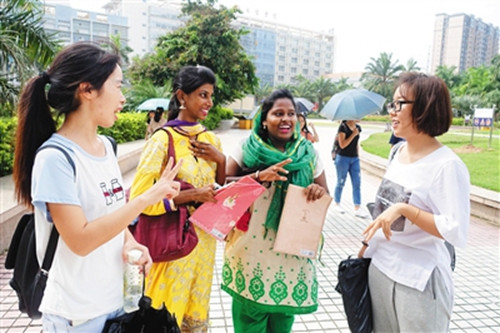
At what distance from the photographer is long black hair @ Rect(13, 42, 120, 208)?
46.6 inches

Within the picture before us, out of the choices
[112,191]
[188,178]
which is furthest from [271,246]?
[112,191]

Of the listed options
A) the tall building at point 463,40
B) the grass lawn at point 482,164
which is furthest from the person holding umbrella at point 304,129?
the tall building at point 463,40

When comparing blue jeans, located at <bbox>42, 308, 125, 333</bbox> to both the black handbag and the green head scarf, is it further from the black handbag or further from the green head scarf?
the black handbag

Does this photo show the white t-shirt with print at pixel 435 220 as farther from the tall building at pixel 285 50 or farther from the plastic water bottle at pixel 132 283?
the tall building at pixel 285 50

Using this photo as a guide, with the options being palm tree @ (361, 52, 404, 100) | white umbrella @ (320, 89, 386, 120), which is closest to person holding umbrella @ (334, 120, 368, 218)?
white umbrella @ (320, 89, 386, 120)

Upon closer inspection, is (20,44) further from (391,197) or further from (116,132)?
(391,197)

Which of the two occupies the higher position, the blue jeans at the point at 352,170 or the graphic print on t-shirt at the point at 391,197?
the graphic print on t-shirt at the point at 391,197

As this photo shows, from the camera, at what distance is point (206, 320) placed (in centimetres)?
199

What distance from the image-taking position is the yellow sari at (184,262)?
1765 mm

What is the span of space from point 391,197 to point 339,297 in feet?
6.21

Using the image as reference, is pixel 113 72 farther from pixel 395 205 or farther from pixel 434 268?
pixel 434 268

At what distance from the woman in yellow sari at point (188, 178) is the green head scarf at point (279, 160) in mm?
186

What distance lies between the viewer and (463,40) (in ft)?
251

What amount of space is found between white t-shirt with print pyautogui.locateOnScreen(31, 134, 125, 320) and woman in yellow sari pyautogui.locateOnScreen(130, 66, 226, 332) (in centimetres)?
51
